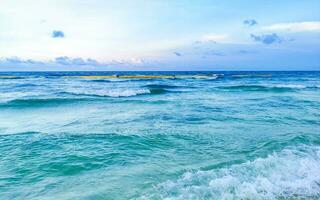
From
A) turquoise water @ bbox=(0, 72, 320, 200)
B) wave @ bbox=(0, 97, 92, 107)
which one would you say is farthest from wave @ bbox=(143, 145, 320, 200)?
wave @ bbox=(0, 97, 92, 107)

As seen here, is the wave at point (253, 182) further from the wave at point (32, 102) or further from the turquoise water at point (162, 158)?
the wave at point (32, 102)

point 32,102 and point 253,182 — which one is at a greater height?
point 253,182

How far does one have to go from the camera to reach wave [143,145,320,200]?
5.04 m

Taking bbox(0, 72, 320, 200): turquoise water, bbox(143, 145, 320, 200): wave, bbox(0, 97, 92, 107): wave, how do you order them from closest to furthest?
bbox(143, 145, 320, 200): wave
bbox(0, 72, 320, 200): turquoise water
bbox(0, 97, 92, 107): wave

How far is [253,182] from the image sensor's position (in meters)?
5.53

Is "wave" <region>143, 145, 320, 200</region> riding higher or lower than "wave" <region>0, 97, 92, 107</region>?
higher

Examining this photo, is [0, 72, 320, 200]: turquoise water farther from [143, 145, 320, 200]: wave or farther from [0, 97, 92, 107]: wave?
[0, 97, 92, 107]: wave

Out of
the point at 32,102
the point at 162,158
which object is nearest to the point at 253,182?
the point at 162,158

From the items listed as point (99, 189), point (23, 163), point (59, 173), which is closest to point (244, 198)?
point (99, 189)

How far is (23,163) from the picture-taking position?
278 inches

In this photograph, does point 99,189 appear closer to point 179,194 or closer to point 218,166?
point 179,194

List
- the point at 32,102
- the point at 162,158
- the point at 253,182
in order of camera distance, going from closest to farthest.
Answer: the point at 253,182 < the point at 162,158 < the point at 32,102

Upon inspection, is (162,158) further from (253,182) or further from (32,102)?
(32,102)

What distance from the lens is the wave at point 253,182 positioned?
198 inches
